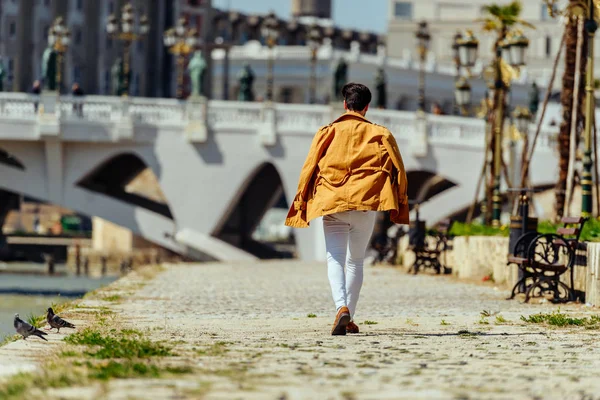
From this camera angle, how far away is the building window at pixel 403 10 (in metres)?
126

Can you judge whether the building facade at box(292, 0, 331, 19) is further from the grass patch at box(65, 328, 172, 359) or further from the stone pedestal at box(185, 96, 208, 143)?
the grass patch at box(65, 328, 172, 359)

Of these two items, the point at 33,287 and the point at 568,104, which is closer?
the point at 568,104

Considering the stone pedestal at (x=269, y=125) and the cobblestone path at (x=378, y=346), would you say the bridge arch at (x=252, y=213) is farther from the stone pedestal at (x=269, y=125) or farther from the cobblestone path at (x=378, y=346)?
the cobblestone path at (x=378, y=346)

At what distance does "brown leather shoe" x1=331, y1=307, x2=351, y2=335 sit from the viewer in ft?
44.9

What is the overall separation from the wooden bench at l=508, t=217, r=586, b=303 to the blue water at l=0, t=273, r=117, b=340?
22078 mm

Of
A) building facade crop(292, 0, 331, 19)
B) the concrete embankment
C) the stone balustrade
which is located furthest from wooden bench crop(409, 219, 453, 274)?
building facade crop(292, 0, 331, 19)

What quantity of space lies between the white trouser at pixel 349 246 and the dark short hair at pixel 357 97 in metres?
0.82

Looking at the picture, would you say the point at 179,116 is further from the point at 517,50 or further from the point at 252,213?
the point at 517,50

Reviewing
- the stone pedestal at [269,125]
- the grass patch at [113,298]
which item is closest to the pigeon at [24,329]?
the grass patch at [113,298]

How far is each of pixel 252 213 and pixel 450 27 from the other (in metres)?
52.0

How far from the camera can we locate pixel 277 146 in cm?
6244

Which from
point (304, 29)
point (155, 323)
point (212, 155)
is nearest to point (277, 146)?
point (212, 155)

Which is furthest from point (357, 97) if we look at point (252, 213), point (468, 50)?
point (252, 213)

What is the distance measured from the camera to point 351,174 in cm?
1398
